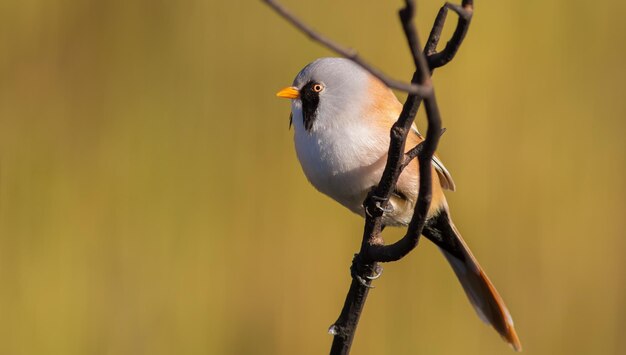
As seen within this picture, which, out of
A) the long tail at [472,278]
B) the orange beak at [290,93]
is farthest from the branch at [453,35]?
the long tail at [472,278]

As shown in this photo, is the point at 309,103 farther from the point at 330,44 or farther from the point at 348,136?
the point at 330,44

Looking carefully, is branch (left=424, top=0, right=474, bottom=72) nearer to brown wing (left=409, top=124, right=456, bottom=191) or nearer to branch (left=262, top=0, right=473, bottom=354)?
branch (left=262, top=0, right=473, bottom=354)

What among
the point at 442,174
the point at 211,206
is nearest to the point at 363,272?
the point at 442,174

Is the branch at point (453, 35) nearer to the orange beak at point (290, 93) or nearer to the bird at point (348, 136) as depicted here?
the bird at point (348, 136)

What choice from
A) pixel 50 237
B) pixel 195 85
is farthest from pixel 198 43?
pixel 50 237

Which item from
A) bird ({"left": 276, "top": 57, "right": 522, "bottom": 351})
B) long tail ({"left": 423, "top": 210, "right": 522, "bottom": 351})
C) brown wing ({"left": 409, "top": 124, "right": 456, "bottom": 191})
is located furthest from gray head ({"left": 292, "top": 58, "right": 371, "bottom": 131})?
long tail ({"left": 423, "top": 210, "right": 522, "bottom": 351})
